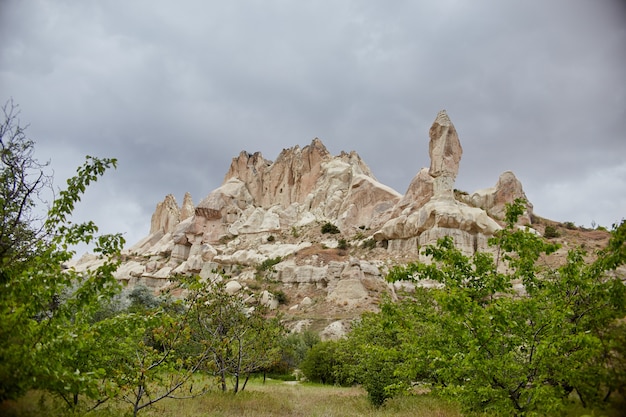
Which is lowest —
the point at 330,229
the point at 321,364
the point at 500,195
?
the point at 321,364

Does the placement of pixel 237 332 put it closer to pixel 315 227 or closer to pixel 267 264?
pixel 267 264

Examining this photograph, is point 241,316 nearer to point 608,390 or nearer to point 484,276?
point 484,276

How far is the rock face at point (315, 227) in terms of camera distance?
45188mm

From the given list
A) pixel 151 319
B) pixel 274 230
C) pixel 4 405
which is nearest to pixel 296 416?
pixel 151 319

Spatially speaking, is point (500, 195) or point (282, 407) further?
point (500, 195)

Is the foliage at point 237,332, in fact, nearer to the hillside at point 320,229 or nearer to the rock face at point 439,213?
the hillside at point 320,229

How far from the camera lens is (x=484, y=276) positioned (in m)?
6.90

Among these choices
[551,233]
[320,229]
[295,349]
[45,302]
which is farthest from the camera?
[320,229]

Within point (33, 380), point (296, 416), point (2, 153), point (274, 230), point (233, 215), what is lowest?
point (296, 416)

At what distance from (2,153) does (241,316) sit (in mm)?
9668

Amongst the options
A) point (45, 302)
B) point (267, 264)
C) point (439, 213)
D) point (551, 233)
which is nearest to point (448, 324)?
point (45, 302)

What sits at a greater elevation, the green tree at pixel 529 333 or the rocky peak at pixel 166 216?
the rocky peak at pixel 166 216

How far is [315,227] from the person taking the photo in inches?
3054

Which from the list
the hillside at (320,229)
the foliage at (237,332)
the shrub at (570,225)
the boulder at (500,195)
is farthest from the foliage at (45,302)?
the shrub at (570,225)
